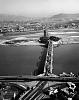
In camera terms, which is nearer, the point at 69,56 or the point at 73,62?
the point at 73,62

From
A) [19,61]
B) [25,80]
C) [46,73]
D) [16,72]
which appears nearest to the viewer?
[25,80]

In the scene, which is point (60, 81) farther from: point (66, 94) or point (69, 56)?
point (69, 56)

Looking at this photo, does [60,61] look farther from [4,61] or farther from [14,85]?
[14,85]

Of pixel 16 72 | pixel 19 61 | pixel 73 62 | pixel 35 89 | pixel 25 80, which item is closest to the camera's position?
pixel 35 89

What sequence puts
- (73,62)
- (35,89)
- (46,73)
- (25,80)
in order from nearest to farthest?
(35,89), (25,80), (46,73), (73,62)

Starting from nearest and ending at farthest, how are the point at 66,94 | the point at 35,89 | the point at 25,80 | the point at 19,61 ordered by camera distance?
the point at 66,94
the point at 35,89
the point at 25,80
the point at 19,61

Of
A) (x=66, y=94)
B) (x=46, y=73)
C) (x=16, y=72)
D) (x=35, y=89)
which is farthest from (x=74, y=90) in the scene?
(x=16, y=72)

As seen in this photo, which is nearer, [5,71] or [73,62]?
[5,71]

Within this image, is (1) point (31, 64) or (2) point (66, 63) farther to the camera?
(1) point (31, 64)
